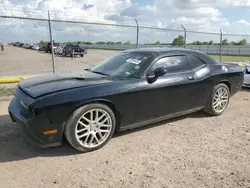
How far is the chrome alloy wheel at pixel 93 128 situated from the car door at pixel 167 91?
0.56m

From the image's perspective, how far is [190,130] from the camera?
400cm

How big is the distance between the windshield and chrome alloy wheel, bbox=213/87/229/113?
70.5 inches

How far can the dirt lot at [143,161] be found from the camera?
8.39ft

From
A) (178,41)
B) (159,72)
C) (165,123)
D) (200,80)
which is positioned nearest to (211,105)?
(200,80)

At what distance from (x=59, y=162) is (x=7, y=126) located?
170 centimetres

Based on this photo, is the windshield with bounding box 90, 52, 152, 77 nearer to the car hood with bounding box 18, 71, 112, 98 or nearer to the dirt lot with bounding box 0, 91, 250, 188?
the car hood with bounding box 18, 71, 112, 98

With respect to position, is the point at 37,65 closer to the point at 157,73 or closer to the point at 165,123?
the point at 165,123

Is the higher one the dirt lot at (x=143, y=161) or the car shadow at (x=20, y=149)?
the car shadow at (x=20, y=149)

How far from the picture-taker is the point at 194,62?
14.4 ft

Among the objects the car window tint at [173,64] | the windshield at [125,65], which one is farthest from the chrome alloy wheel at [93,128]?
the car window tint at [173,64]

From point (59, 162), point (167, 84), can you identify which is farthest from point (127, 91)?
point (59, 162)

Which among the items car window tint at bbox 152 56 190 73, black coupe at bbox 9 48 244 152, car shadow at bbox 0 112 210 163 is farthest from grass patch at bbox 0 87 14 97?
car window tint at bbox 152 56 190 73

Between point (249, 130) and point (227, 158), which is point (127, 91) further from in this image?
point (249, 130)

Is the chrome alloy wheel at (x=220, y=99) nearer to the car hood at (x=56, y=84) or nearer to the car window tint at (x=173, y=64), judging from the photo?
the car window tint at (x=173, y=64)
